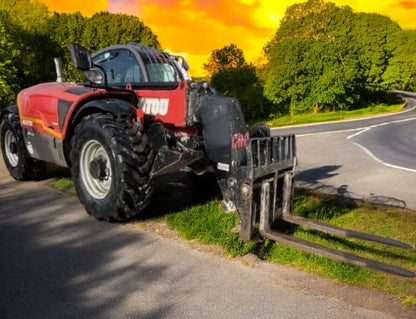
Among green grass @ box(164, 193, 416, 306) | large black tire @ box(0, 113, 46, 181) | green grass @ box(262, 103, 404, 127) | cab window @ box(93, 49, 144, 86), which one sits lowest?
green grass @ box(262, 103, 404, 127)

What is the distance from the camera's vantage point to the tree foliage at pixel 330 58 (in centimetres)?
4431

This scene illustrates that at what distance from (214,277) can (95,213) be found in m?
2.07

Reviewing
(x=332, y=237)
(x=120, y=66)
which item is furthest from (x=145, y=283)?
(x=120, y=66)

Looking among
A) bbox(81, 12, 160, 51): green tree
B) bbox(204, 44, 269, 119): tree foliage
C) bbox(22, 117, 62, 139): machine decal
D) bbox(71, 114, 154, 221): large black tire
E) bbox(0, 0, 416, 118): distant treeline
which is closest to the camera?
bbox(71, 114, 154, 221): large black tire

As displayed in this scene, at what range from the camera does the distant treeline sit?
3662cm

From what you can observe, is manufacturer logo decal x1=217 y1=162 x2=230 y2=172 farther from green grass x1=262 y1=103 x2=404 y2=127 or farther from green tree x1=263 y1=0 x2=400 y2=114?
green tree x1=263 y1=0 x2=400 y2=114

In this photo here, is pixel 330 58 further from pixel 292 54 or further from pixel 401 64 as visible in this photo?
pixel 401 64

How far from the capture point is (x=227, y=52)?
47.9 meters

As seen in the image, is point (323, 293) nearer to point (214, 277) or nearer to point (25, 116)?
point (214, 277)

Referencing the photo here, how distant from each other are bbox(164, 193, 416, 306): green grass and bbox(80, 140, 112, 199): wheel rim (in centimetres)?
94

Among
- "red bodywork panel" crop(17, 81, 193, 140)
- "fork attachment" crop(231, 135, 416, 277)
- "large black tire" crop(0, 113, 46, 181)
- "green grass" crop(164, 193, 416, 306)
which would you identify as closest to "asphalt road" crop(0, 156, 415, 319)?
"green grass" crop(164, 193, 416, 306)

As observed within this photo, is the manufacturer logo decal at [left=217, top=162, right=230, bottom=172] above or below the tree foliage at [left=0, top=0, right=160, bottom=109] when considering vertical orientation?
below

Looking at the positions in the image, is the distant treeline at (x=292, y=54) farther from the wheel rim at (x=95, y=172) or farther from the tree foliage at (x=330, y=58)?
the wheel rim at (x=95, y=172)

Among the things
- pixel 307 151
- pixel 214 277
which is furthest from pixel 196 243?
pixel 307 151
